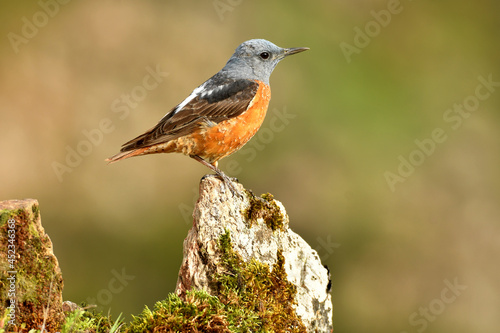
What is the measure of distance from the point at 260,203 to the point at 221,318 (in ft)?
5.52

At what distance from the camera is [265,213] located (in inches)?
259

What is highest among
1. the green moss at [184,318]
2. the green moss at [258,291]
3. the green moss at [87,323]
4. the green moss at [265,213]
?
the green moss at [265,213]

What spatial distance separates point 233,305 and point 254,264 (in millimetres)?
536

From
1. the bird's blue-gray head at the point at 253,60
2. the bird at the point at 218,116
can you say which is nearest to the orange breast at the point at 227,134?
the bird at the point at 218,116

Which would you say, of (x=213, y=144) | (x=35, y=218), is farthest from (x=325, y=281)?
(x=35, y=218)

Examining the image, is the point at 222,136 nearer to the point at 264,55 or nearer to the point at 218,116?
the point at 218,116

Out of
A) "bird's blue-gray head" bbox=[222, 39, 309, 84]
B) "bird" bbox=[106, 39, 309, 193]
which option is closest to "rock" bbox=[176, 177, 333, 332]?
"bird" bbox=[106, 39, 309, 193]

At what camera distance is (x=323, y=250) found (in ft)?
35.1

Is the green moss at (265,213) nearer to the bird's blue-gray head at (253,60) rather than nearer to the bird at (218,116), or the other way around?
the bird at (218,116)

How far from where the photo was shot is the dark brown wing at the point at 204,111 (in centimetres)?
720

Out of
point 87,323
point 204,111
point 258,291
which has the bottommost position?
point 87,323

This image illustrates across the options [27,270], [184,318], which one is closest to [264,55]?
[184,318]

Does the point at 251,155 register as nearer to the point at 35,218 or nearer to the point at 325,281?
the point at 325,281

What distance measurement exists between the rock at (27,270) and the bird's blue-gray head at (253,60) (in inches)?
141
